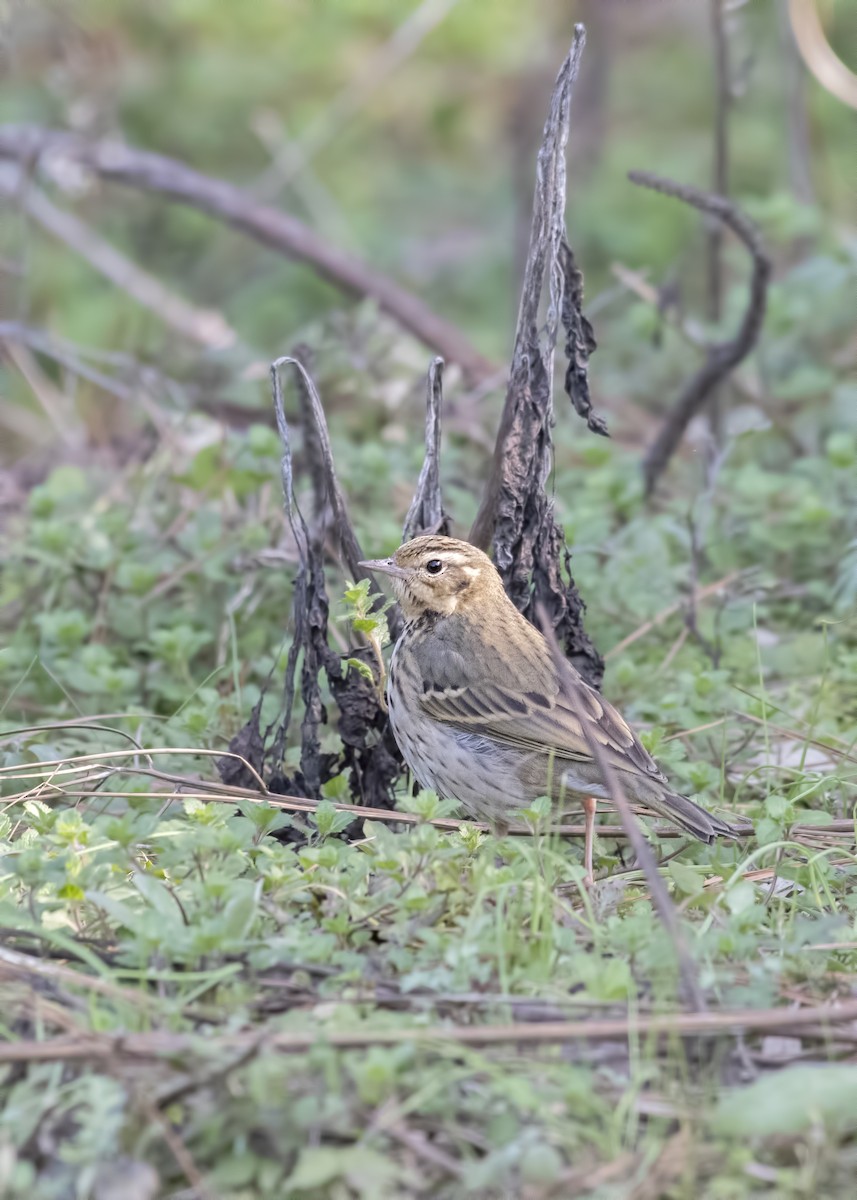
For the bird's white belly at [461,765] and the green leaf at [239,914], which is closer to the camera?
the green leaf at [239,914]

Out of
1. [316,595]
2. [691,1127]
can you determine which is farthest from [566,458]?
[691,1127]

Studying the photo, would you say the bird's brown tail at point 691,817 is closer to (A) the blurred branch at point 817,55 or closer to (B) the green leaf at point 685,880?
(B) the green leaf at point 685,880

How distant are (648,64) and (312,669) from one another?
38.1 ft

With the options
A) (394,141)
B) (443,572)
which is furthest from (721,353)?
(394,141)

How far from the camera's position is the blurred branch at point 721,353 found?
6461 mm

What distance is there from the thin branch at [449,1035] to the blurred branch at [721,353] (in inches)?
147

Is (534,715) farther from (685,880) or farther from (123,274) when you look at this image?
(123,274)

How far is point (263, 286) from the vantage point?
37.1 feet

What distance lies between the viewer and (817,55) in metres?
8.50

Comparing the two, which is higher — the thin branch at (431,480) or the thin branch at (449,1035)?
the thin branch at (431,480)

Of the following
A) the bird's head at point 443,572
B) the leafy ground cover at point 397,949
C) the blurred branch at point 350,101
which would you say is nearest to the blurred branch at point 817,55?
the leafy ground cover at point 397,949

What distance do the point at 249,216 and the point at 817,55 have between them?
339cm

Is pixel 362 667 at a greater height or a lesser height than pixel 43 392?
lesser

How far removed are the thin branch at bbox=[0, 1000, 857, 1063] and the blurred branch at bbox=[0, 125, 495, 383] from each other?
5159 millimetres
